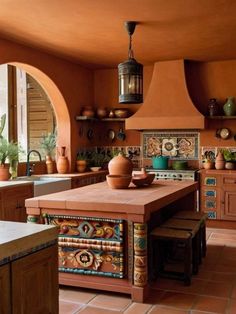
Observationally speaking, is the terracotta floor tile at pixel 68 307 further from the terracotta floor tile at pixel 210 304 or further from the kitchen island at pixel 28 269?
the kitchen island at pixel 28 269

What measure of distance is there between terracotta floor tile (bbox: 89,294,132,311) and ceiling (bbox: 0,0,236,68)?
2546mm

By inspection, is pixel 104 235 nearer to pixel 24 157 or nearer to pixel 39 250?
pixel 39 250

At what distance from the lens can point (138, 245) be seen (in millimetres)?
2955

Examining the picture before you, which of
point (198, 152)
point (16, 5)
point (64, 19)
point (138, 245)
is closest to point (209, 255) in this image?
point (138, 245)

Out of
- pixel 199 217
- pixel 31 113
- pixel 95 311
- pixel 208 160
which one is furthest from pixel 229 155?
pixel 95 311

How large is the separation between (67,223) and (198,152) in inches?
143

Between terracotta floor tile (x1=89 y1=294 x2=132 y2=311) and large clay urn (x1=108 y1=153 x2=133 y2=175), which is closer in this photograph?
terracotta floor tile (x1=89 y1=294 x2=132 y2=311)

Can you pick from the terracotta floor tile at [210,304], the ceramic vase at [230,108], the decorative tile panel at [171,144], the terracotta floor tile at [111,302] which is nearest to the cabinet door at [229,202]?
the decorative tile panel at [171,144]

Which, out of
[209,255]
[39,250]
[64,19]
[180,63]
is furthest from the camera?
[180,63]

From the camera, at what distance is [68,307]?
2932mm

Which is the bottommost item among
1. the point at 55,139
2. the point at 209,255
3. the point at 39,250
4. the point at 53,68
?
the point at 209,255

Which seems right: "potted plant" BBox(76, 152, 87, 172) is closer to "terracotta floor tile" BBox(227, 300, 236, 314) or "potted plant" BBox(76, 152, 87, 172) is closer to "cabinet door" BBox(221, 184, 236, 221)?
"cabinet door" BBox(221, 184, 236, 221)

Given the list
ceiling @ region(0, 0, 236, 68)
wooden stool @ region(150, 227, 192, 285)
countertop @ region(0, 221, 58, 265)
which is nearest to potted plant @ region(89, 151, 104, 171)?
ceiling @ region(0, 0, 236, 68)

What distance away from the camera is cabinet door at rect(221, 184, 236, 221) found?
5500mm
